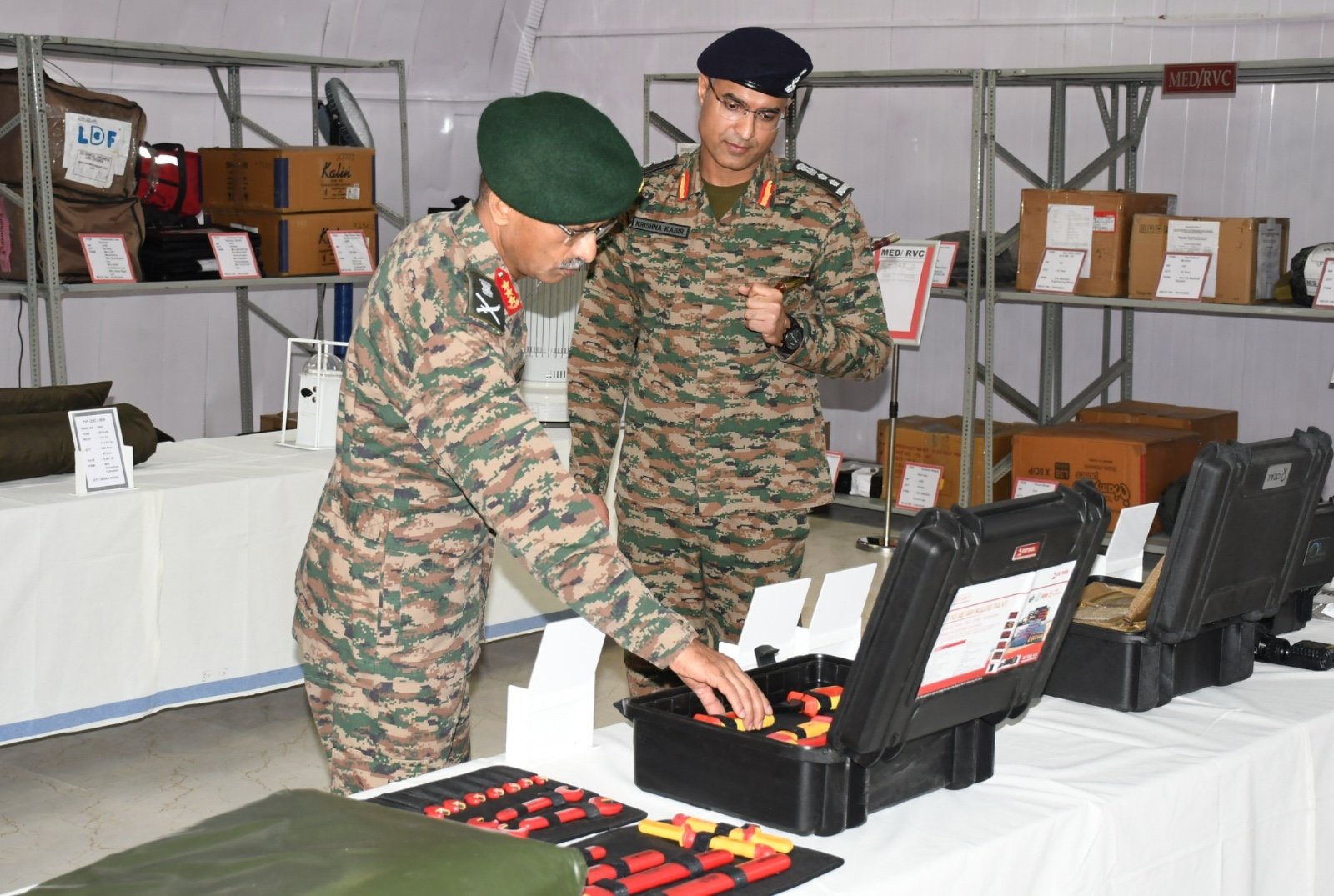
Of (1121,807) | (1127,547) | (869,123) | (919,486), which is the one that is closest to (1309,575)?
(1127,547)

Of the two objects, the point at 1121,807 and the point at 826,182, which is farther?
the point at 826,182

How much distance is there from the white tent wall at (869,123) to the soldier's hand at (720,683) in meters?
4.44

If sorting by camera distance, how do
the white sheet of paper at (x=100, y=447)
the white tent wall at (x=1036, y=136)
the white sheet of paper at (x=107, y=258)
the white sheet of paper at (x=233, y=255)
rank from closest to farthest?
the white sheet of paper at (x=100, y=447)
the white sheet of paper at (x=107, y=258)
the white sheet of paper at (x=233, y=255)
the white tent wall at (x=1036, y=136)

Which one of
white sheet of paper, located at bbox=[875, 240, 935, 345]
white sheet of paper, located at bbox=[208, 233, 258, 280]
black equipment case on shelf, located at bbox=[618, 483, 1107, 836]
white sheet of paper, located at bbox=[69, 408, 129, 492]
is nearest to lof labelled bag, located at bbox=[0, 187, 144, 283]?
white sheet of paper, located at bbox=[208, 233, 258, 280]

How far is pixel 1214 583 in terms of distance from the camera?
6.43 ft

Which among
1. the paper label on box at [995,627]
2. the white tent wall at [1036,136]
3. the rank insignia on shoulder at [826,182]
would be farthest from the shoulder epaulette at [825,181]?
the white tent wall at [1036,136]

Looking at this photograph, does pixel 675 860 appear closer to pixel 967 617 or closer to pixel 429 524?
pixel 967 617

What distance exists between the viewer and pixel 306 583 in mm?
1876

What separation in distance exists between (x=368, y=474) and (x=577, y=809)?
0.47 meters

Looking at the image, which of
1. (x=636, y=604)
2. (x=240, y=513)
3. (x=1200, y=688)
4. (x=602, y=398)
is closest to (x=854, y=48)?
(x=240, y=513)

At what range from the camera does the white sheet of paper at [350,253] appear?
546 cm

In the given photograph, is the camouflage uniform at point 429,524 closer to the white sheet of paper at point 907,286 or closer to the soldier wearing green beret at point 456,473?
the soldier wearing green beret at point 456,473

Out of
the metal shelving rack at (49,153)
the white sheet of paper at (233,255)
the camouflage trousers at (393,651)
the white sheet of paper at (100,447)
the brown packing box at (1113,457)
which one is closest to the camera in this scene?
the camouflage trousers at (393,651)

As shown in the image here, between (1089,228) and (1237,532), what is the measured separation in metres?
3.34
